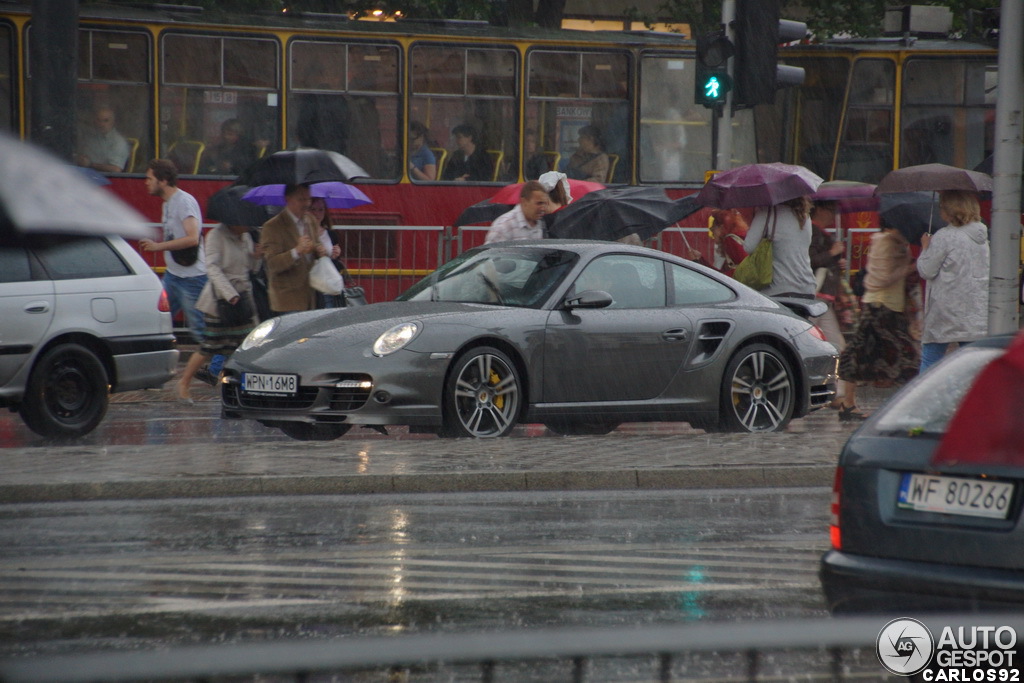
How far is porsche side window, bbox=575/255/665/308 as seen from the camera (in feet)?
35.9

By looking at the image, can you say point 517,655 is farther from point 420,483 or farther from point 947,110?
point 947,110

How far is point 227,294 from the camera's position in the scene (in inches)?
510

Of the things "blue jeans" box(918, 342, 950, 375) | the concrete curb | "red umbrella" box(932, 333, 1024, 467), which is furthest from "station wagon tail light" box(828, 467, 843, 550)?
"blue jeans" box(918, 342, 950, 375)

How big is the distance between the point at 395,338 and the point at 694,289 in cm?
247

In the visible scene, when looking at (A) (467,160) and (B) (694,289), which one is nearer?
(B) (694,289)

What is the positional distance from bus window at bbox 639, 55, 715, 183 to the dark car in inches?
549

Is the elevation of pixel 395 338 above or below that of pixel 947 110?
below

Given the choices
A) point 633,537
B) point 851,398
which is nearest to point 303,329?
point 633,537

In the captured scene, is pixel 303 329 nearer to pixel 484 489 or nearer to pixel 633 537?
pixel 484 489

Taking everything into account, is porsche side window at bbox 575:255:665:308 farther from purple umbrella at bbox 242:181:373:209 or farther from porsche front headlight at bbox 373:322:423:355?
purple umbrella at bbox 242:181:373:209

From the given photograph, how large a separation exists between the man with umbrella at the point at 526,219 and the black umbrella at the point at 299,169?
1505 mm

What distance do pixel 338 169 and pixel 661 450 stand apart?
15.0ft

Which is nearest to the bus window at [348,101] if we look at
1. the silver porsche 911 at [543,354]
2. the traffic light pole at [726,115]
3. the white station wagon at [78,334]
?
the traffic light pole at [726,115]

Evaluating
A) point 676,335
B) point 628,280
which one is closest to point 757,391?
point 676,335
